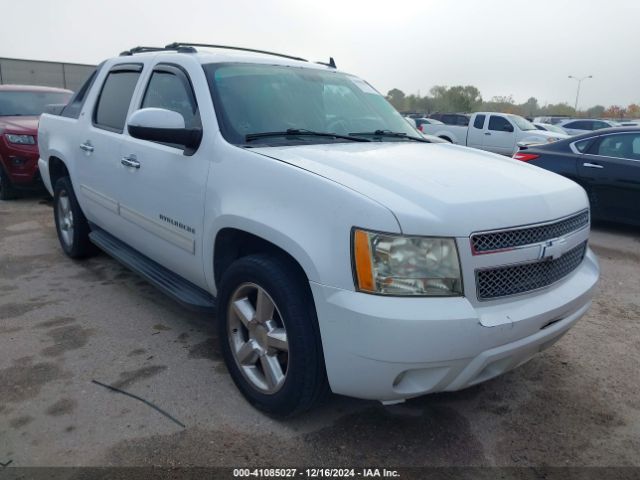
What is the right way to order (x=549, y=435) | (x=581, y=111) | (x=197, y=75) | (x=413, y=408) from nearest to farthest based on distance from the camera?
(x=549, y=435), (x=413, y=408), (x=197, y=75), (x=581, y=111)

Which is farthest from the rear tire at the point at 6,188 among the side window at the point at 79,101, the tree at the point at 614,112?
the tree at the point at 614,112

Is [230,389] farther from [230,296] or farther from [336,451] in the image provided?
[336,451]

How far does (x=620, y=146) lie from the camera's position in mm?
7074

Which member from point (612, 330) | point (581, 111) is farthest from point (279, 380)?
point (581, 111)

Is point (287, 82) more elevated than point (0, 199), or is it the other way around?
point (287, 82)

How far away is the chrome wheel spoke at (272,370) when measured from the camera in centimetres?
264

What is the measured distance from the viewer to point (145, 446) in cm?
251

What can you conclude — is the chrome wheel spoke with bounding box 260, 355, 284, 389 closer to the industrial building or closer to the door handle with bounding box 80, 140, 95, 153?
the door handle with bounding box 80, 140, 95, 153

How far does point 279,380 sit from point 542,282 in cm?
135

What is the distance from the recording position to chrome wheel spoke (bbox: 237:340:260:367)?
2.76 meters

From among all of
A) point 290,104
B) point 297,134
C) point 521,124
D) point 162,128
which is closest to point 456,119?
point 521,124

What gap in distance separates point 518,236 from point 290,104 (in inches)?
67.0

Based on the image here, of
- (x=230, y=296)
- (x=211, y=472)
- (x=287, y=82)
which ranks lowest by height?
(x=211, y=472)

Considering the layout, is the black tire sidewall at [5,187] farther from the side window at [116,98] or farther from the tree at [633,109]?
the tree at [633,109]
